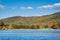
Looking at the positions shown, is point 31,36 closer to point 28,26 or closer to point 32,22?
point 28,26

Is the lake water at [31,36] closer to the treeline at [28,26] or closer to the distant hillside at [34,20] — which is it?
the treeline at [28,26]

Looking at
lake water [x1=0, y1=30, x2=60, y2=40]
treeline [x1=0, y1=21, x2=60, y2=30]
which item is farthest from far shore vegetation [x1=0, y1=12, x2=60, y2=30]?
lake water [x1=0, y1=30, x2=60, y2=40]

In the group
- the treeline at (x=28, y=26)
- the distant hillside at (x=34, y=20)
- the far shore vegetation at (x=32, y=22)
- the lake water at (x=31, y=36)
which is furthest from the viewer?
the distant hillside at (x=34, y=20)

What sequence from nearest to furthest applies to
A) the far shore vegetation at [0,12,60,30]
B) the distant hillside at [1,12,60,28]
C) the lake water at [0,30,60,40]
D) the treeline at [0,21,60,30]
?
the lake water at [0,30,60,40]
the treeline at [0,21,60,30]
the far shore vegetation at [0,12,60,30]
the distant hillside at [1,12,60,28]

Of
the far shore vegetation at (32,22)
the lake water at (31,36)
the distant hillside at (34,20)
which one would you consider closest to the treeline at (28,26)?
the far shore vegetation at (32,22)

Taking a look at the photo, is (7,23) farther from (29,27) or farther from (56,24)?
(56,24)

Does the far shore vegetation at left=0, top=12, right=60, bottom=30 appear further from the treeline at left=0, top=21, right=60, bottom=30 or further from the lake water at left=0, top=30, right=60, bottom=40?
the lake water at left=0, top=30, right=60, bottom=40

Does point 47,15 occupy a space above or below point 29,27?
above

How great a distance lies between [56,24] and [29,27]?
532 cm

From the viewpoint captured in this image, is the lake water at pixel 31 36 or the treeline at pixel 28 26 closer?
the lake water at pixel 31 36

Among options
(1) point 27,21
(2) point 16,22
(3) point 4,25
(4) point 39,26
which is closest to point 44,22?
(4) point 39,26

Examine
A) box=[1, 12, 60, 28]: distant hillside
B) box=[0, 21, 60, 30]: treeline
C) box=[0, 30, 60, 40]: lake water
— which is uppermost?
box=[1, 12, 60, 28]: distant hillside

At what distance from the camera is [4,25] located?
30.0m

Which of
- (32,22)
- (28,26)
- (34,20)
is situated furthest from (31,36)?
(34,20)
